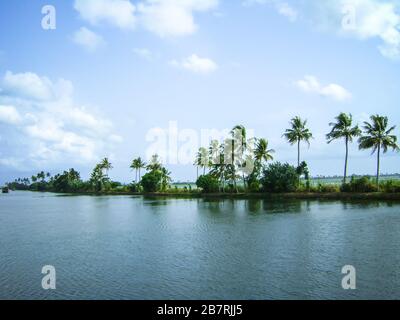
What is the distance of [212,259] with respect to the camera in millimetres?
19344

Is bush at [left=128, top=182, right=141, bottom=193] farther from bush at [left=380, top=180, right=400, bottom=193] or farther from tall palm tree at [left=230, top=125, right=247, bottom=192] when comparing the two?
bush at [left=380, top=180, right=400, bottom=193]

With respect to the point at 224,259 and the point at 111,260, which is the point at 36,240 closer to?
the point at 111,260

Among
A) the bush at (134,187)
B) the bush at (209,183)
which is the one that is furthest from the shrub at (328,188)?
the bush at (134,187)

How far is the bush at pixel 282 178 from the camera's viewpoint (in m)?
62.0

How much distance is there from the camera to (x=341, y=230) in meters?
26.1

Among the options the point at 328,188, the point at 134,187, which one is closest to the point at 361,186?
the point at 328,188

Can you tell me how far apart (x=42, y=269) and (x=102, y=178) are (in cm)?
11641

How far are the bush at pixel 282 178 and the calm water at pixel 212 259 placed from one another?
1143 inches

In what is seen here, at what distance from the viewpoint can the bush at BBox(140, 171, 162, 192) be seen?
3835 inches

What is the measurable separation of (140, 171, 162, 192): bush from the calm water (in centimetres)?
6445
